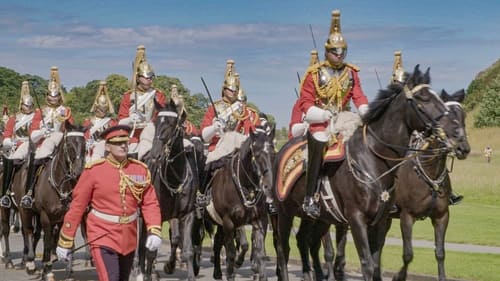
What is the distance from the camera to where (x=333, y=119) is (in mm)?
12734

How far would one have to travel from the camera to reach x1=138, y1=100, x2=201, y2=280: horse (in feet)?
49.9

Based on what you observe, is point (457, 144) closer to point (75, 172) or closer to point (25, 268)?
point (75, 172)

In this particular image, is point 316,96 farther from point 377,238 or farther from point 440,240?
point 440,240

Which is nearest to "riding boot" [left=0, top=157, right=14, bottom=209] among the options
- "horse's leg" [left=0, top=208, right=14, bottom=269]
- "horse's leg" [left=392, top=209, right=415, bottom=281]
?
"horse's leg" [left=0, top=208, right=14, bottom=269]

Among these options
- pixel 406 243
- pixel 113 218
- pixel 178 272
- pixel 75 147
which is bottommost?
pixel 178 272

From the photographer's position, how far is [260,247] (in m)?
15.7

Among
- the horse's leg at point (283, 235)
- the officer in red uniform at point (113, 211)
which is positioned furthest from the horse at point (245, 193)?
the officer in red uniform at point (113, 211)

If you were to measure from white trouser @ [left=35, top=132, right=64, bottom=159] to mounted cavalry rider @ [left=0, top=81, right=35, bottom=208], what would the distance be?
1391mm

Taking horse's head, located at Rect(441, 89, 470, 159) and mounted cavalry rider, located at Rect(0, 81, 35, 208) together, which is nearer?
horse's head, located at Rect(441, 89, 470, 159)

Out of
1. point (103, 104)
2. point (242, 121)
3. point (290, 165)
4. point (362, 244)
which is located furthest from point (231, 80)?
point (362, 244)

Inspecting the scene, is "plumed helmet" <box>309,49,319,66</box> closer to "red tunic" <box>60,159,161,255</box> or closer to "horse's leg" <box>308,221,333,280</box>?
"horse's leg" <box>308,221,333,280</box>

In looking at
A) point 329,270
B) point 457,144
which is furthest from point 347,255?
point 457,144

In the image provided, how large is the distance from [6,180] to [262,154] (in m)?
6.97

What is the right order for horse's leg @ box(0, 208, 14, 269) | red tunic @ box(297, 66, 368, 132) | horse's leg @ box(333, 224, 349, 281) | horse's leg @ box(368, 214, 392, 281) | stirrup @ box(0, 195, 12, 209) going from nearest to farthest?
horse's leg @ box(368, 214, 392, 281) → red tunic @ box(297, 66, 368, 132) → horse's leg @ box(333, 224, 349, 281) → horse's leg @ box(0, 208, 14, 269) → stirrup @ box(0, 195, 12, 209)
